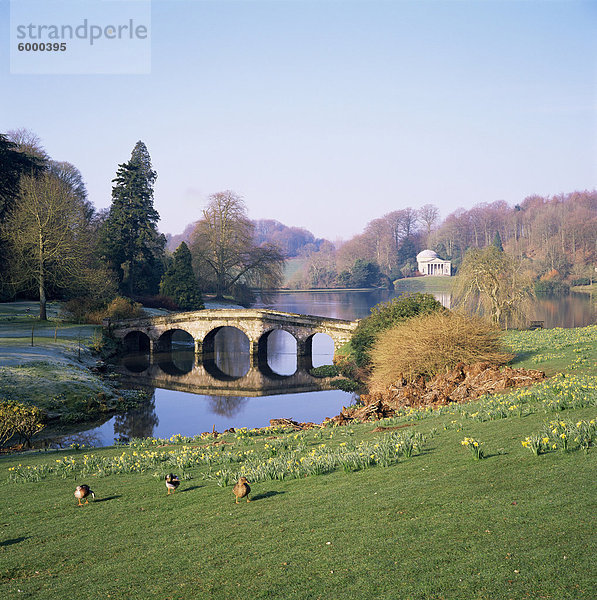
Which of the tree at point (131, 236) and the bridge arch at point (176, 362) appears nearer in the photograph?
the bridge arch at point (176, 362)

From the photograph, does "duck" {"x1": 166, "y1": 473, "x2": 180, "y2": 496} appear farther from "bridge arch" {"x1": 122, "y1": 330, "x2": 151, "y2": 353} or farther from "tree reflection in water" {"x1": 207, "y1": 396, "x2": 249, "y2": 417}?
"bridge arch" {"x1": 122, "y1": 330, "x2": 151, "y2": 353}

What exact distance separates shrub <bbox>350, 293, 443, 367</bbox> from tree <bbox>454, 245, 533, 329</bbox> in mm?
11971

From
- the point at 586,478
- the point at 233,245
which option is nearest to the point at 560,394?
the point at 586,478

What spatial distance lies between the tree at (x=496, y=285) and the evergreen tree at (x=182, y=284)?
1273 inches

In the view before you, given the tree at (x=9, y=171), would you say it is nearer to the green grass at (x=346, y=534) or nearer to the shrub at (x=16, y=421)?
the shrub at (x=16, y=421)

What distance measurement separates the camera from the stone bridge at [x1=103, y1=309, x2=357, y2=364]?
46781mm

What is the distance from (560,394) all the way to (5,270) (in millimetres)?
47532

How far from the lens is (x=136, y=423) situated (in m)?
28.4

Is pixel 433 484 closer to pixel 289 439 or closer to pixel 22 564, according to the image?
pixel 22 564

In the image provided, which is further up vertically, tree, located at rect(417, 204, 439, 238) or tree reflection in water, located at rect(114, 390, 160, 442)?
tree, located at rect(417, 204, 439, 238)

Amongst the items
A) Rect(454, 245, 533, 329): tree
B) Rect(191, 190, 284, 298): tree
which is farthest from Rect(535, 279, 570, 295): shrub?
Rect(454, 245, 533, 329): tree

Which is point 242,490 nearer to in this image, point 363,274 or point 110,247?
point 110,247

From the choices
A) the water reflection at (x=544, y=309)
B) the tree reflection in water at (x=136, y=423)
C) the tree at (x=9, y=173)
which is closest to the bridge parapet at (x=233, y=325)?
the tree at (x=9, y=173)

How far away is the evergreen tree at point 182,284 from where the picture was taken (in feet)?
221
